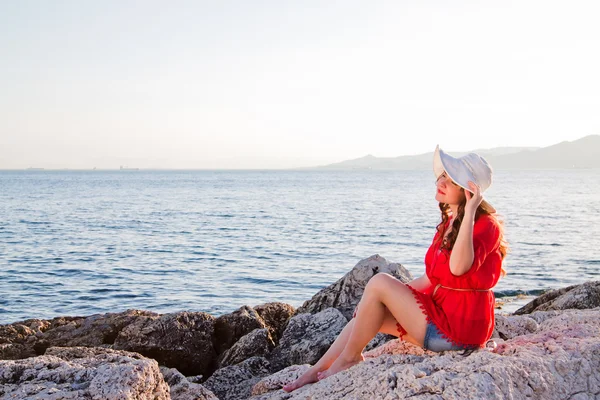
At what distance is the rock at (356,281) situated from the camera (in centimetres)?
805

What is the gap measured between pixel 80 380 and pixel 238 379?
A: 2.79 metres

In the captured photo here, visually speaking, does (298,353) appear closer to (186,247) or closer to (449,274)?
(449,274)

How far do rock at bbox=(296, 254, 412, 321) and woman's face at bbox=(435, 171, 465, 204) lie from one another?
130 inches

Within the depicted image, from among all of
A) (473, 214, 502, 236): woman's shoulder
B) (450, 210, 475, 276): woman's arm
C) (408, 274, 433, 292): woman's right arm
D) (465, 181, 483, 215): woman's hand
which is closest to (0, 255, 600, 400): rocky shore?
(408, 274, 433, 292): woman's right arm

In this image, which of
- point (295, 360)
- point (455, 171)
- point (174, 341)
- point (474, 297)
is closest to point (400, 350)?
point (474, 297)

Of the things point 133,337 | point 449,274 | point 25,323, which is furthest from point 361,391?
point 25,323

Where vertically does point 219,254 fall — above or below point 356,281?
below

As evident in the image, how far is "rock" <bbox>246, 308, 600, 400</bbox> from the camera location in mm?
3658

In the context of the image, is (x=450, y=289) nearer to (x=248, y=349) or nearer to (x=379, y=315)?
(x=379, y=315)

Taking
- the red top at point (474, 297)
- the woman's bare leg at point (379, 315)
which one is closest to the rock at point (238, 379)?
the woman's bare leg at point (379, 315)

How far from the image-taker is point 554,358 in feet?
13.2

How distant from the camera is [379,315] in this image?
4816 millimetres

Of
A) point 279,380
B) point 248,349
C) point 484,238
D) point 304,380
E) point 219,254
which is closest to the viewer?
point 484,238

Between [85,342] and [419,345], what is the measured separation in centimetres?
587
